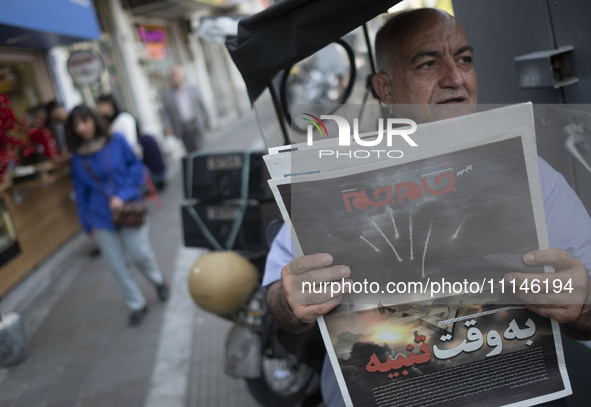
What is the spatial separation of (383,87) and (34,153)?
21.1 ft

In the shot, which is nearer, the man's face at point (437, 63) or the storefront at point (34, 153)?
the man's face at point (437, 63)

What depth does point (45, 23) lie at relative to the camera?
23.2ft

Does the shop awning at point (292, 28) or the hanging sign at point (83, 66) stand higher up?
the hanging sign at point (83, 66)

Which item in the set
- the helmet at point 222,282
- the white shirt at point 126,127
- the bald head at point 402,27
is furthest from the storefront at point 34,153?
the bald head at point 402,27

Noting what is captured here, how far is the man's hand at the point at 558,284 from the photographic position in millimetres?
1193

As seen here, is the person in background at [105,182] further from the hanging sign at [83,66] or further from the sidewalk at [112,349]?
the hanging sign at [83,66]

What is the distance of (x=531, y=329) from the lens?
128 cm

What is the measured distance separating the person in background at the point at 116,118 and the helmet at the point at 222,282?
16.6 ft

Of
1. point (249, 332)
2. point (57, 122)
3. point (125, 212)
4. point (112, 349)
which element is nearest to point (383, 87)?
point (249, 332)

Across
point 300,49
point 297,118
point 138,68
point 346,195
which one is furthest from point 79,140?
point 138,68

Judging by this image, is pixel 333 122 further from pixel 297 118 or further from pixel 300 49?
pixel 297 118

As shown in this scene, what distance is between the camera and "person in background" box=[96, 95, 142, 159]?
732 centimetres

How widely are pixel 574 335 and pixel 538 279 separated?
31 centimetres

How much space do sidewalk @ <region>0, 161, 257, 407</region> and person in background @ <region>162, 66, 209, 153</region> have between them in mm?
4048
